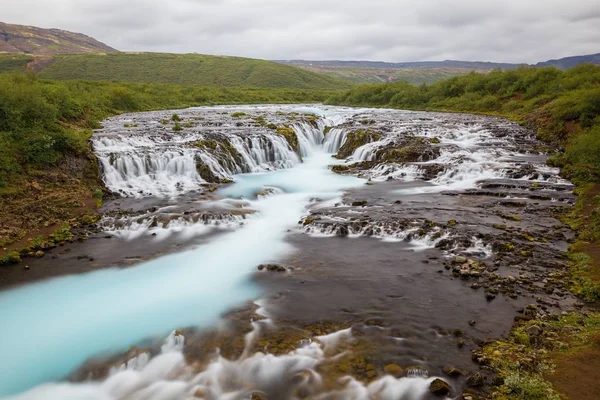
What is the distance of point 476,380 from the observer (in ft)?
22.3

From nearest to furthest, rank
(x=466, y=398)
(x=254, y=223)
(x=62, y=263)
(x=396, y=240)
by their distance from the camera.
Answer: (x=466, y=398) < (x=62, y=263) < (x=396, y=240) < (x=254, y=223)

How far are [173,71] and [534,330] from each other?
155445mm

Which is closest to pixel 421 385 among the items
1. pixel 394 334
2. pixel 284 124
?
pixel 394 334

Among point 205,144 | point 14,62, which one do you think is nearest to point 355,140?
point 205,144

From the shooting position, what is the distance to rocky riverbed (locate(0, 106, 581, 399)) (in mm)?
7551

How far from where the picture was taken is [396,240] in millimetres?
13891

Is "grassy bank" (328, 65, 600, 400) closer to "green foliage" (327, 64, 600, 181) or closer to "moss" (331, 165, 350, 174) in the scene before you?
"green foliage" (327, 64, 600, 181)

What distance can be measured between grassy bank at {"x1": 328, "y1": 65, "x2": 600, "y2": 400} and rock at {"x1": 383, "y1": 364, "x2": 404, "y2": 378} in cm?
155

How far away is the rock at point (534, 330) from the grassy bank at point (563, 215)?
0.12ft

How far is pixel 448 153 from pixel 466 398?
2148 cm

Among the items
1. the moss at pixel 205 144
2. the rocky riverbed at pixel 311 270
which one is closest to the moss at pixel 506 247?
the rocky riverbed at pixel 311 270

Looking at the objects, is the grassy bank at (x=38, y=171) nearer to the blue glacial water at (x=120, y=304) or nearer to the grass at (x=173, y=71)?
the blue glacial water at (x=120, y=304)

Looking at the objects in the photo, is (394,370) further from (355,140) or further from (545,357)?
(355,140)

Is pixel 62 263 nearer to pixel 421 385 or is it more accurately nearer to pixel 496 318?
pixel 421 385
